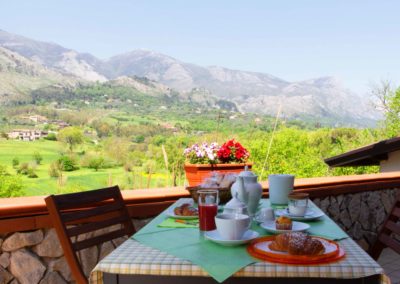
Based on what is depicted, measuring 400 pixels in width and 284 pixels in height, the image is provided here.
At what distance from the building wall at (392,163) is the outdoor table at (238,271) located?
Result: 18.8 ft

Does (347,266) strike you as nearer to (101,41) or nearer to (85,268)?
(85,268)

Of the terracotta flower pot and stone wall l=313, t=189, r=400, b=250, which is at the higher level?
the terracotta flower pot

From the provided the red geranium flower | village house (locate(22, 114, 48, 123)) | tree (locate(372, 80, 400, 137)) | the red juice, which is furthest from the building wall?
tree (locate(372, 80, 400, 137))

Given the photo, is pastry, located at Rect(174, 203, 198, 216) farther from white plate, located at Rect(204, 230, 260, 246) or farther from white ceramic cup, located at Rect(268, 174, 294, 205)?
white ceramic cup, located at Rect(268, 174, 294, 205)

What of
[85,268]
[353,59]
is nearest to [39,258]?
[85,268]

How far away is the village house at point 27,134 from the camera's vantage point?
16812mm

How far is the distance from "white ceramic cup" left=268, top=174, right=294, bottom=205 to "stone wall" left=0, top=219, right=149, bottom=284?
1163mm

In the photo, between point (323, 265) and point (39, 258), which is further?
→ point (39, 258)

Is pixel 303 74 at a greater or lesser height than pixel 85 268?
greater

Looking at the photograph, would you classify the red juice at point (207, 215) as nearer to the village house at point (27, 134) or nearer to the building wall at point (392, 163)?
the building wall at point (392, 163)

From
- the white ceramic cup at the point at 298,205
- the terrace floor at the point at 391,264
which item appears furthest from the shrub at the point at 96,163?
the white ceramic cup at the point at 298,205

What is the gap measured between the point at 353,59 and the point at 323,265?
6404 cm

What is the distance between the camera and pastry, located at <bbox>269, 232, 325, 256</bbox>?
139 cm

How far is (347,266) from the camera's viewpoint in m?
1.32
